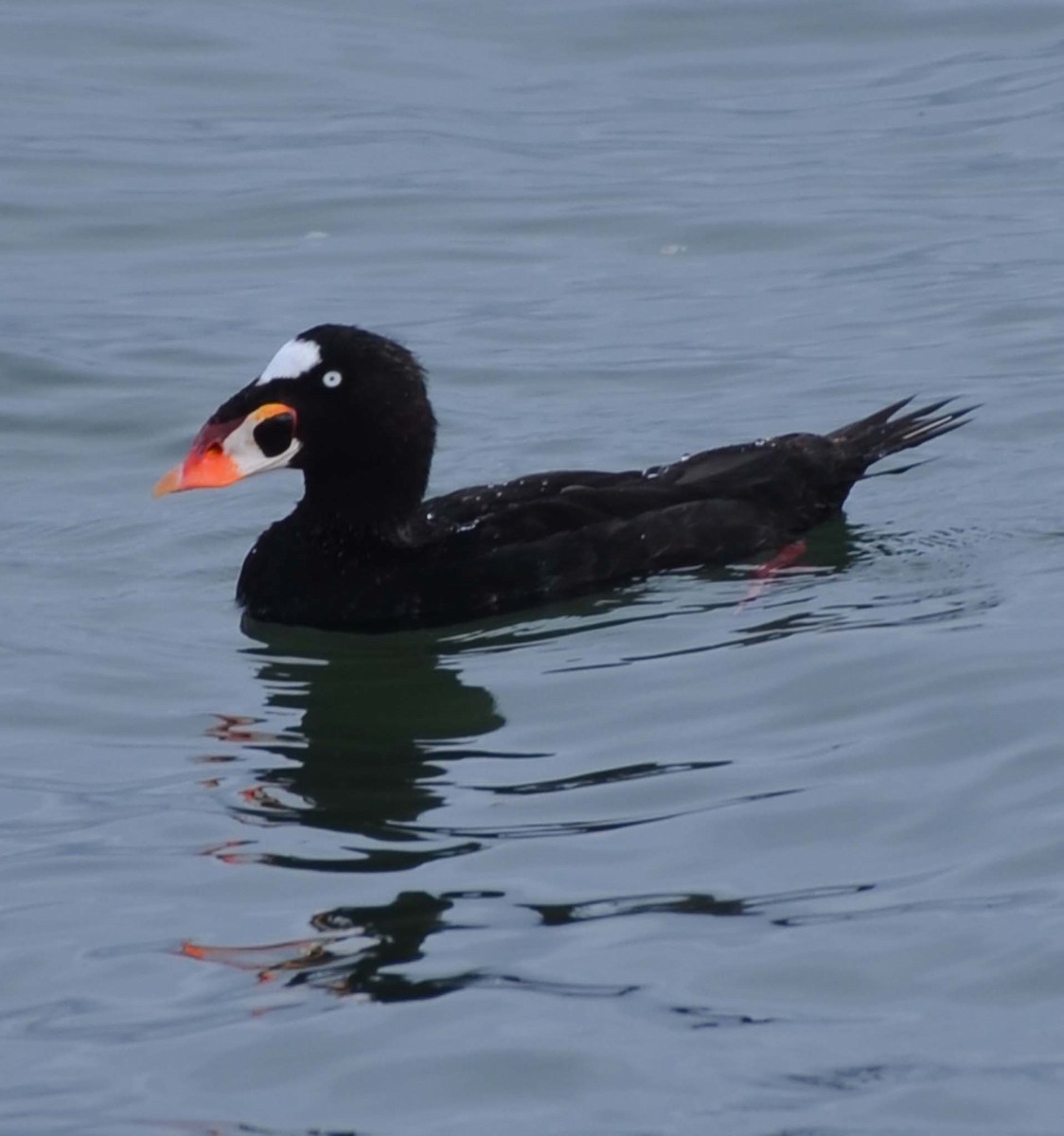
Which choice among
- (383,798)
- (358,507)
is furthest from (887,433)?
(383,798)

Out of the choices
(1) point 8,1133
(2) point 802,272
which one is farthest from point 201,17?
(1) point 8,1133

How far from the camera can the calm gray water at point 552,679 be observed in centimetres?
575

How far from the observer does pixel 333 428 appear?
31.5 ft

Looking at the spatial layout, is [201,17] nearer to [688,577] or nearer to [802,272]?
[802,272]

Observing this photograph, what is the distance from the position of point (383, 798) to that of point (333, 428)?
7.82 feet

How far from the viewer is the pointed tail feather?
34.4 ft

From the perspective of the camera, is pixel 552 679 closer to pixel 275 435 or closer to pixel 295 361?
pixel 275 435

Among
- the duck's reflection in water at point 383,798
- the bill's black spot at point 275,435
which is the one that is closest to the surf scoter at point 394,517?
the bill's black spot at point 275,435

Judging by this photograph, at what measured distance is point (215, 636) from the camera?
9461 mm

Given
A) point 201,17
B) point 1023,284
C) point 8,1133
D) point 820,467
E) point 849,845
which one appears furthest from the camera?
point 201,17

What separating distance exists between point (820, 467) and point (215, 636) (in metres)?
2.41

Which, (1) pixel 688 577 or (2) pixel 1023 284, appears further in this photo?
(2) pixel 1023 284

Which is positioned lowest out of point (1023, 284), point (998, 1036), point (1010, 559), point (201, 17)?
Result: point (998, 1036)

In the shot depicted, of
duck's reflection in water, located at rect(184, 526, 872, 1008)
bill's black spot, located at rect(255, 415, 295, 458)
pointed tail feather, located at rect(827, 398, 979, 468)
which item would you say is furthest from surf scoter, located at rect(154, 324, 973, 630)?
pointed tail feather, located at rect(827, 398, 979, 468)
